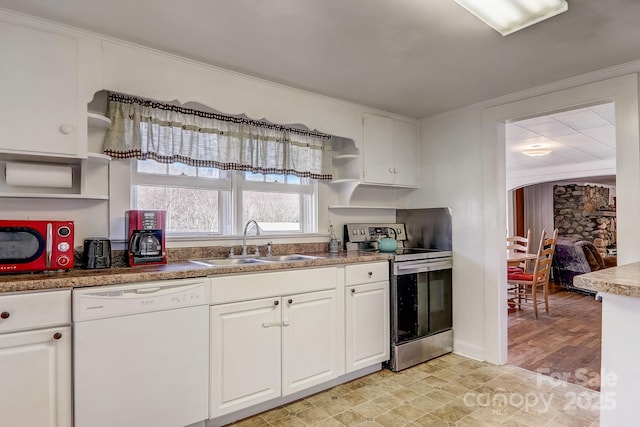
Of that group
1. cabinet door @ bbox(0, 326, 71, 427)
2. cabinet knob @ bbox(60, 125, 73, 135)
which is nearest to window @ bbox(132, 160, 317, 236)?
cabinet knob @ bbox(60, 125, 73, 135)

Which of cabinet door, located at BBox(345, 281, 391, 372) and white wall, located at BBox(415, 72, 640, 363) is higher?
white wall, located at BBox(415, 72, 640, 363)

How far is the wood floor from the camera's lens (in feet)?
9.60

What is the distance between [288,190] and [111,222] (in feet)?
4.58

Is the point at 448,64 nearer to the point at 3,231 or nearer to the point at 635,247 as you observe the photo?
the point at 635,247

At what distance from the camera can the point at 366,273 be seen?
281 centimetres

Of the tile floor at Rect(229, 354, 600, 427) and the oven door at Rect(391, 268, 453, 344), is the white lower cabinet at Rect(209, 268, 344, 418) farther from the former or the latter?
the oven door at Rect(391, 268, 453, 344)

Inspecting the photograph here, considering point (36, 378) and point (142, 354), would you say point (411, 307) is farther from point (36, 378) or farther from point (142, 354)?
point (36, 378)

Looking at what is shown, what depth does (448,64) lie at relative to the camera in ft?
7.99

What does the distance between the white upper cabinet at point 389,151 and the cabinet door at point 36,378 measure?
7.98ft

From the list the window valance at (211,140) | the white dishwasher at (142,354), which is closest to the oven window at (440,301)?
the window valance at (211,140)

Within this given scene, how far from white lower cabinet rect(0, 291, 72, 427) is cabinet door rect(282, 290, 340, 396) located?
1.15 metres

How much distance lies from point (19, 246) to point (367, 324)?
86.7 inches

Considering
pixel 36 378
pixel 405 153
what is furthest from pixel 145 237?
pixel 405 153

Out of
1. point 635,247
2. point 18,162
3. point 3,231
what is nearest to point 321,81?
point 18,162
